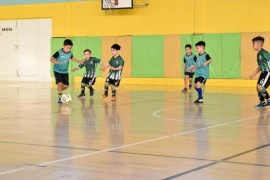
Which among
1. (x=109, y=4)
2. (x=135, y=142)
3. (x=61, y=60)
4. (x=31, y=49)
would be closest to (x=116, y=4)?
(x=109, y=4)

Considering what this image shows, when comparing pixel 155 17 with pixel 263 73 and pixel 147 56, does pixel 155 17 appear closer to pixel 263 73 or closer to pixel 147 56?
pixel 147 56

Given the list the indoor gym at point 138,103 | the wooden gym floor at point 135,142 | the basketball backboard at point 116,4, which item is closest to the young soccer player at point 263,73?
the wooden gym floor at point 135,142

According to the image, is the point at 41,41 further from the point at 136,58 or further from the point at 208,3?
the point at 208,3

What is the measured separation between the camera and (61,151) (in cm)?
836

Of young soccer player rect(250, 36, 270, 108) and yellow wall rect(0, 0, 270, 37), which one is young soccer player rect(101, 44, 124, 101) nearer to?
young soccer player rect(250, 36, 270, 108)

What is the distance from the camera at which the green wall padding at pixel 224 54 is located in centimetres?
2703

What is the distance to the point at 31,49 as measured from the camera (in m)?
32.8

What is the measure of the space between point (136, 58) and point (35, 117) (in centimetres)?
1673

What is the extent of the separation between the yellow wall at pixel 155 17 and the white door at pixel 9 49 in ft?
1.84

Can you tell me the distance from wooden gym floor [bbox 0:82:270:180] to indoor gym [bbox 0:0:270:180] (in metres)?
0.02

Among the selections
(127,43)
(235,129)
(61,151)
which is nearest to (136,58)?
(127,43)

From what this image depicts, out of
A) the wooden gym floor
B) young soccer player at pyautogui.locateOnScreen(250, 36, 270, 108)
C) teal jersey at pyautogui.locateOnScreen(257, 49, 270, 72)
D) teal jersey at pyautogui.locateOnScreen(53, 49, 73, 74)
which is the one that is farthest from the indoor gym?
teal jersey at pyautogui.locateOnScreen(257, 49, 270, 72)

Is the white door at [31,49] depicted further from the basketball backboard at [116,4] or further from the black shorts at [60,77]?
the black shorts at [60,77]

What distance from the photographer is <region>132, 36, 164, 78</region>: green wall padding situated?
2902 centimetres
